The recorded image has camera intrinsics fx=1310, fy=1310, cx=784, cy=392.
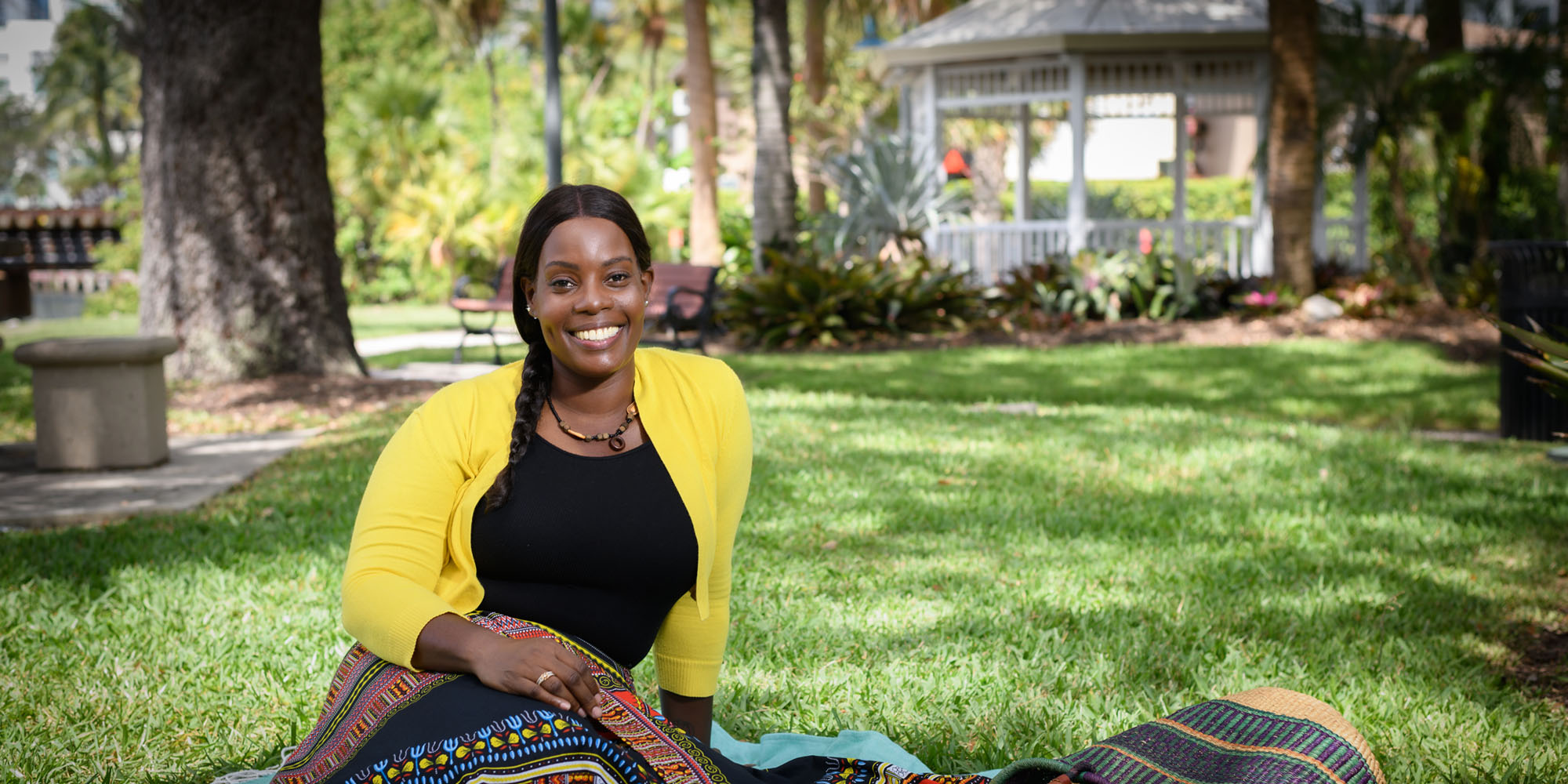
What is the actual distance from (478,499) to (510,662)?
15.9 inches

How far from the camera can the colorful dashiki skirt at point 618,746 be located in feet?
6.47

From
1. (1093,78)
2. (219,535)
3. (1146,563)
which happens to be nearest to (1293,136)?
(1093,78)

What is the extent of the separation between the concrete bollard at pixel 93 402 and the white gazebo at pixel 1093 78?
11.0m

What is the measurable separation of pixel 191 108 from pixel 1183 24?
11664 millimetres

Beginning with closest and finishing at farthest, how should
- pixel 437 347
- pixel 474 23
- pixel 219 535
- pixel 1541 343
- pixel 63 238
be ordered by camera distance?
1. pixel 1541 343
2. pixel 219 535
3. pixel 437 347
4. pixel 63 238
5. pixel 474 23

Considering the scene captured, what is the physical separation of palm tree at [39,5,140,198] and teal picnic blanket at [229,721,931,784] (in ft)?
167

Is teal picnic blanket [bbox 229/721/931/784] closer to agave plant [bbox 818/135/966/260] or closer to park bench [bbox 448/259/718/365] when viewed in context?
park bench [bbox 448/259/718/365]

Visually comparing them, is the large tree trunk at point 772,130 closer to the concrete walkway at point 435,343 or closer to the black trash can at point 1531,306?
the concrete walkway at point 435,343

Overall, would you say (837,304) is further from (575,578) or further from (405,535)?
(405,535)

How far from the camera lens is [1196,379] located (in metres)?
10.7

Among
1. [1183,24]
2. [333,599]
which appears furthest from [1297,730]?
[1183,24]

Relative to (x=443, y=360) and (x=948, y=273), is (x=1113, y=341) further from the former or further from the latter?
(x=443, y=360)

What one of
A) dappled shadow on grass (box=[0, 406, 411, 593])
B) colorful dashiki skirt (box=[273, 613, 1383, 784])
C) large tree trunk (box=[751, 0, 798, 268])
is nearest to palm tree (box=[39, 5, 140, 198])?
large tree trunk (box=[751, 0, 798, 268])

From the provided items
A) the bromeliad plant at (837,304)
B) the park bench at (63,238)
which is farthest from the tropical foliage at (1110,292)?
the park bench at (63,238)
